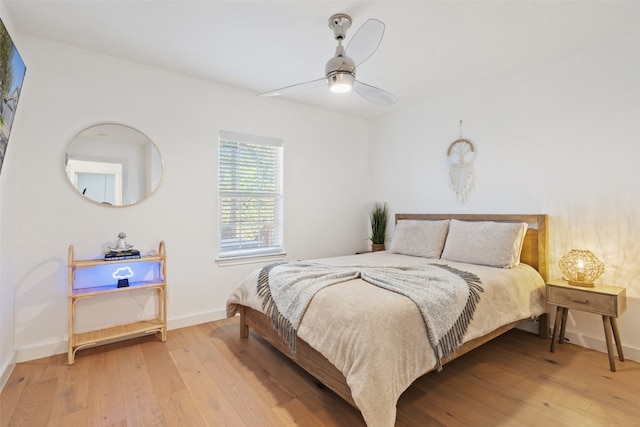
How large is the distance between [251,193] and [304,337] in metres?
2.09

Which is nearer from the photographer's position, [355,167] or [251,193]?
[251,193]

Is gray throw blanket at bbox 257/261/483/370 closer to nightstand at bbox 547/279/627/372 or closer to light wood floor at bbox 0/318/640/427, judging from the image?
light wood floor at bbox 0/318/640/427

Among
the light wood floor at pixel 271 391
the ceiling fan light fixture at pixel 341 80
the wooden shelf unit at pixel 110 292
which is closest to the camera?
the light wood floor at pixel 271 391

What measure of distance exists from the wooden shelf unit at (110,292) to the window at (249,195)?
69cm

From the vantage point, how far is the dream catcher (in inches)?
132

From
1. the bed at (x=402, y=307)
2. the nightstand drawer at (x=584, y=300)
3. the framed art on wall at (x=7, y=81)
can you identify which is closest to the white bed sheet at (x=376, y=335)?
the bed at (x=402, y=307)

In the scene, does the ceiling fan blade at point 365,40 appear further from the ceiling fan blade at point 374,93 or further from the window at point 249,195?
the window at point 249,195

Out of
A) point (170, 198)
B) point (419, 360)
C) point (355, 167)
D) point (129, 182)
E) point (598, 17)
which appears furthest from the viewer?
point (355, 167)

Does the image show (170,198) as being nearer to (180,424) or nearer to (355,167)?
(180,424)

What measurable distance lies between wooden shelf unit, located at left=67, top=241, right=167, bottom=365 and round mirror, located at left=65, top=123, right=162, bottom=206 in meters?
0.53

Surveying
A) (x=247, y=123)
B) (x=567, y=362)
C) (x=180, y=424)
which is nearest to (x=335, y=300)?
(x=180, y=424)

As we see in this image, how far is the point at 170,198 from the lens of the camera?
2.99 m

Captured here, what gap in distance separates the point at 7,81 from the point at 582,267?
415 centimetres

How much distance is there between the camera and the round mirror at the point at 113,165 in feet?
8.43
